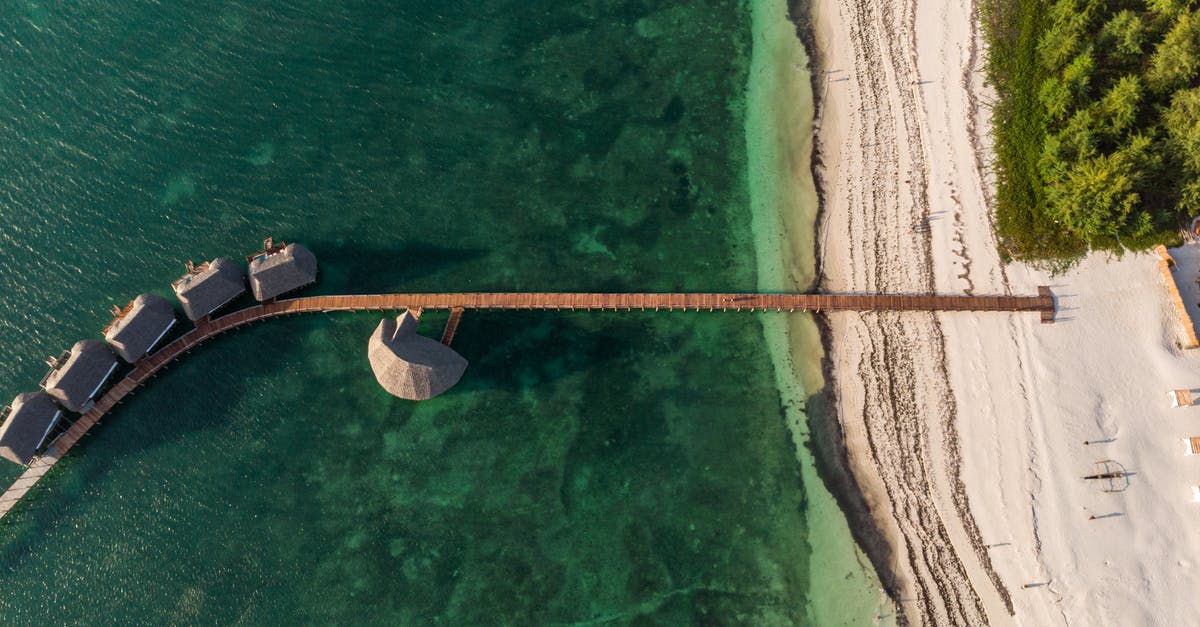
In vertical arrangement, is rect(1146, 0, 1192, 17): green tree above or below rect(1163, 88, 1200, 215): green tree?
above

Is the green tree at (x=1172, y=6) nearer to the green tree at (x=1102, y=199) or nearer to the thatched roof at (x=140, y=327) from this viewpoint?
the green tree at (x=1102, y=199)

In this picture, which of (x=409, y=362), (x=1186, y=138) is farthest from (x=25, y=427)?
(x=1186, y=138)

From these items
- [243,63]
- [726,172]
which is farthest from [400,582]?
[243,63]

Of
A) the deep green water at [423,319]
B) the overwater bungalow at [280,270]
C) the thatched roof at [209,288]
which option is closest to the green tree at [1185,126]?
the deep green water at [423,319]

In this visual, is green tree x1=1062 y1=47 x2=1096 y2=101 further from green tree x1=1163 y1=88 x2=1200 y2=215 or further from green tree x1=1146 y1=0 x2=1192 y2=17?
green tree x1=1163 y1=88 x2=1200 y2=215

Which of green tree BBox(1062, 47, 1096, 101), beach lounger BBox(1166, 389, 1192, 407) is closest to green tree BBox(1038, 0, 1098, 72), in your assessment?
green tree BBox(1062, 47, 1096, 101)

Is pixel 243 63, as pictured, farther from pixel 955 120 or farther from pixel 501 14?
pixel 955 120
